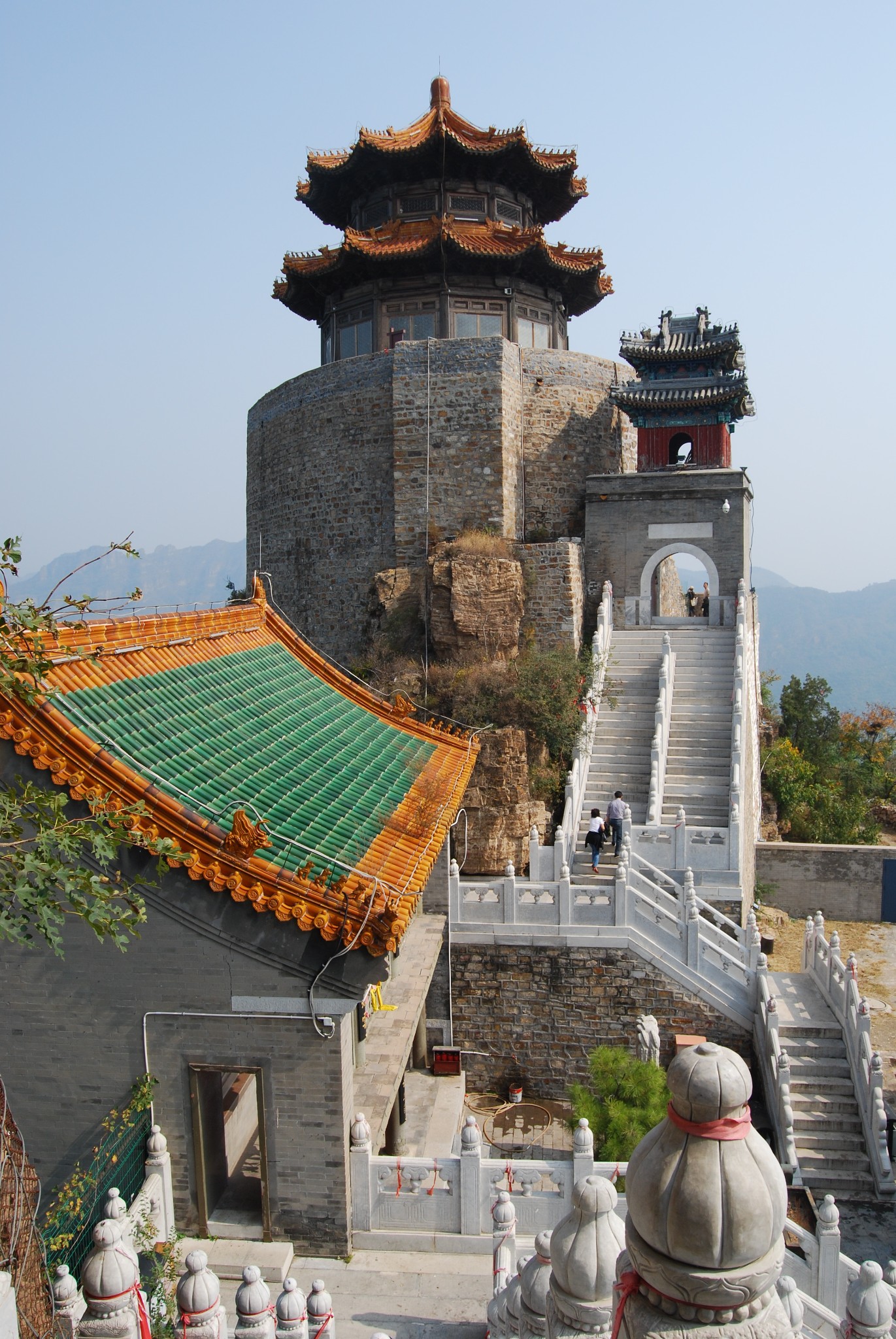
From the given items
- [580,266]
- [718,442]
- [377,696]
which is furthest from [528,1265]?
[580,266]

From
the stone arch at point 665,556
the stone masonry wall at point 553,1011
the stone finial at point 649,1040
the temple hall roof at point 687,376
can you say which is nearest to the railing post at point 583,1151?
the stone finial at point 649,1040

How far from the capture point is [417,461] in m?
22.4

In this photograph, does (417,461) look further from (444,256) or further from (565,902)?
(565,902)

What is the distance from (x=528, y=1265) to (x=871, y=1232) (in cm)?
782

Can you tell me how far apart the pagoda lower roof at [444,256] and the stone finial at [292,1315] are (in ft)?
73.4

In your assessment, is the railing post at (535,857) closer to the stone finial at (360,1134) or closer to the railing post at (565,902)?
the railing post at (565,902)

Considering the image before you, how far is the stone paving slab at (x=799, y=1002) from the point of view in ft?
43.7

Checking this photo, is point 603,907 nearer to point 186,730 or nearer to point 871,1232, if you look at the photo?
point 871,1232

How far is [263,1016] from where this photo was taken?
24.5ft

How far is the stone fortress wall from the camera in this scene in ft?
73.1

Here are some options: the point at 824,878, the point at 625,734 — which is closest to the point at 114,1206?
the point at 625,734

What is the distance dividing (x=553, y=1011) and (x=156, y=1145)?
7.83 metres

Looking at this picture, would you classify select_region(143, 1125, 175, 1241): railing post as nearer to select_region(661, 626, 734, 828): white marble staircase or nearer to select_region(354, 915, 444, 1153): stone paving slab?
select_region(354, 915, 444, 1153): stone paving slab

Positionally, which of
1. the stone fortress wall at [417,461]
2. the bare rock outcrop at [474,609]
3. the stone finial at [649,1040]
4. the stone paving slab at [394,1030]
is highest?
the stone fortress wall at [417,461]
